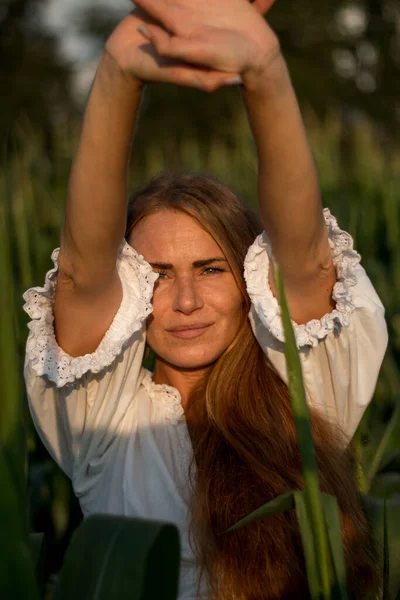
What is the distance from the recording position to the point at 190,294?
5.31ft

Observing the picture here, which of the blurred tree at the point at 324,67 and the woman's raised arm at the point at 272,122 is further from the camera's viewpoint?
the blurred tree at the point at 324,67

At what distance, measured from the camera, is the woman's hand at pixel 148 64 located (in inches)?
41.1

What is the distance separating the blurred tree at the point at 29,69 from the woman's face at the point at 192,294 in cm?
1161

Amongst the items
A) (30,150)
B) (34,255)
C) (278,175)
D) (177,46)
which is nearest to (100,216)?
(278,175)

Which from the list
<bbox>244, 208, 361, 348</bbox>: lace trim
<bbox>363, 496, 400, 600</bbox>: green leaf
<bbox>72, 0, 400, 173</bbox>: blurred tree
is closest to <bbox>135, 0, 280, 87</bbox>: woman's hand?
<bbox>244, 208, 361, 348</bbox>: lace trim

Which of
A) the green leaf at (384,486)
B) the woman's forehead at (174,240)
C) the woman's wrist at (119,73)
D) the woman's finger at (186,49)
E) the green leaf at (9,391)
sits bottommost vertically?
the green leaf at (384,486)

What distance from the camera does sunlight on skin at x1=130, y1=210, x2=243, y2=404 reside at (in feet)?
5.39

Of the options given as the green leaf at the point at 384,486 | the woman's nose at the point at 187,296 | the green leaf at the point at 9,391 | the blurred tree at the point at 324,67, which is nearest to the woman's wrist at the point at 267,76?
the green leaf at the point at 9,391

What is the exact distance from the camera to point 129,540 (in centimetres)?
82

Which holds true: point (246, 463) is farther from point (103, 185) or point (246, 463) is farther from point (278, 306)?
point (103, 185)

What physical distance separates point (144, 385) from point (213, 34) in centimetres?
80

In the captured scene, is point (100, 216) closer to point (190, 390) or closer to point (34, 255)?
point (190, 390)

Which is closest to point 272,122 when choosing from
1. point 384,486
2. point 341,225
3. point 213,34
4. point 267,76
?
point 267,76

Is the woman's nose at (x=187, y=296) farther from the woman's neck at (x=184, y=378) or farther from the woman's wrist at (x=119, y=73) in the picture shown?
→ the woman's wrist at (x=119, y=73)
